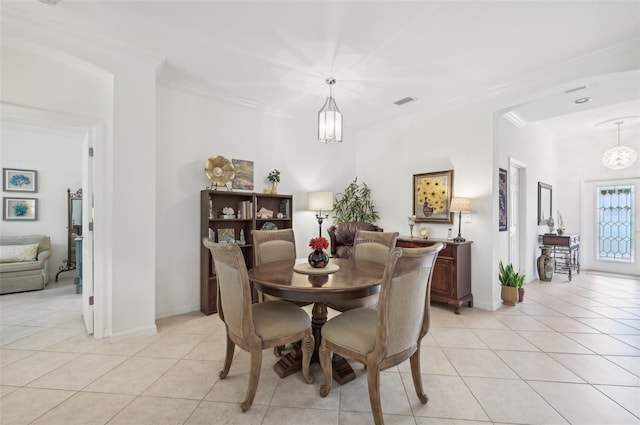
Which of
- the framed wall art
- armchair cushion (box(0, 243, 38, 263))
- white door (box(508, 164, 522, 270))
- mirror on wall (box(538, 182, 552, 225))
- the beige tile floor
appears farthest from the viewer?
mirror on wall (box(538, 182, 552, 225))

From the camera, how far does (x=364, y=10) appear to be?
219 cm

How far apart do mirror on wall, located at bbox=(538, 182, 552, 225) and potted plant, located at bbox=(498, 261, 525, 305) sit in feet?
7.93

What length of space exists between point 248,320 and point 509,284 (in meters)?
3.59

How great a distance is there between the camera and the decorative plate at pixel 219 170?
3490mm

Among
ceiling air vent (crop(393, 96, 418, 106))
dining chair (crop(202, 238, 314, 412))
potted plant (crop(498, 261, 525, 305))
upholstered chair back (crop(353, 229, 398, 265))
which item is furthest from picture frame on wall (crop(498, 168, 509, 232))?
dining chair (crop(202, 238, 314, 412))

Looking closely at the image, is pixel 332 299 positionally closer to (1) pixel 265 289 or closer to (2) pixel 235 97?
(1) pixel 265 289

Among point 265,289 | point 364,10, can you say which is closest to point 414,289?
point 265,289

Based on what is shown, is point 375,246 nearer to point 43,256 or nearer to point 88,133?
point 88,133

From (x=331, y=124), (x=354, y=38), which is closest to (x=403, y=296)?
(x=331, y=124)

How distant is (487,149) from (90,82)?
447 centimetres

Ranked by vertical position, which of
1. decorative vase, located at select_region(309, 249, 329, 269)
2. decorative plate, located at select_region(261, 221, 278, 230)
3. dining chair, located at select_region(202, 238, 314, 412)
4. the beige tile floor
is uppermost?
decorative plate, located at select_region(261, 221, 278, 230)

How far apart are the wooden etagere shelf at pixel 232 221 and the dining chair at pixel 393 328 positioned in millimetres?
2068

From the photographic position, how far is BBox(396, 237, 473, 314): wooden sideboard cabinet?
3457 mm

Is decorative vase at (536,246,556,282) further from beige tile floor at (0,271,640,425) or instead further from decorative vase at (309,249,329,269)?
decorative vase at (309,249,329,269)
